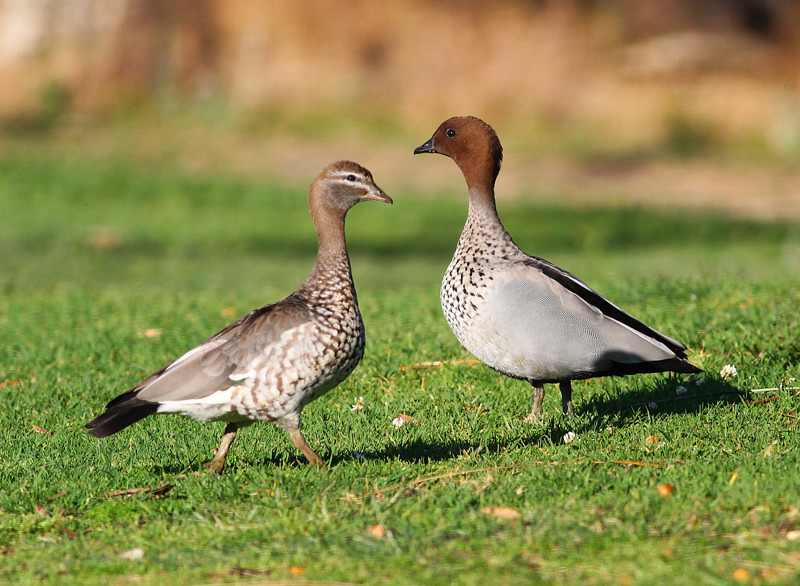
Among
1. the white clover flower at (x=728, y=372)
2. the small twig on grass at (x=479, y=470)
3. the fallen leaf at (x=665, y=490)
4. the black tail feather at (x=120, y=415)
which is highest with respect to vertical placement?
the black tail feather at (x=120, y=415)

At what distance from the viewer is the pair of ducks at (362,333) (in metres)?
5.80

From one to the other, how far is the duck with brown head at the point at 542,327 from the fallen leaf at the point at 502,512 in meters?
1.60

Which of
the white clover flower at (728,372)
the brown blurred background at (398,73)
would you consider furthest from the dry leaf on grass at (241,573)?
the brown blurred background at (398,73)

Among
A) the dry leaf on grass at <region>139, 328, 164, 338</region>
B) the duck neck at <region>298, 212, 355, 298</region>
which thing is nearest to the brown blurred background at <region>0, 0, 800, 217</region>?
the dry leaf on grass at <region>139, 328, 164, 338</region>

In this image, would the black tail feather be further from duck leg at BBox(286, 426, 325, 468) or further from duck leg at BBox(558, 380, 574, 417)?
duck leg at BBox(558, 380, 574, 417)

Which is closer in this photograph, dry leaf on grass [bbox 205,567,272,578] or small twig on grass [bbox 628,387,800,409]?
dry leaf on grass [bbox 205,567,272,578]

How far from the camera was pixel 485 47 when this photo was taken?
28938mm

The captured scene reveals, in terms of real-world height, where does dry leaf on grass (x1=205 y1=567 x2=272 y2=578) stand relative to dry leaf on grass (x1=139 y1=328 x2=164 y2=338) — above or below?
above

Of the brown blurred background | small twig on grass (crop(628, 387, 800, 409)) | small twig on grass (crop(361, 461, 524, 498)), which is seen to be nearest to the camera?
small twig on grass (crop(361, 461, 524, 498))

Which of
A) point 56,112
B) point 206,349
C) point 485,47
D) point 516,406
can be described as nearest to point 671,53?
point 485,47

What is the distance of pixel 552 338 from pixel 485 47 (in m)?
23.3

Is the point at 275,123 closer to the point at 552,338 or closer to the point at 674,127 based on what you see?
the point at 674,127

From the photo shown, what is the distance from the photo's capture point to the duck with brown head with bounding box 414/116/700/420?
21.7 feet

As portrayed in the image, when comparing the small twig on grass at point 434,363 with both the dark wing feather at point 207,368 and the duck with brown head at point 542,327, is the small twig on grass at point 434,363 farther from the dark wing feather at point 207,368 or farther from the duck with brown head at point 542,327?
the dark wing feather at point 207,368
